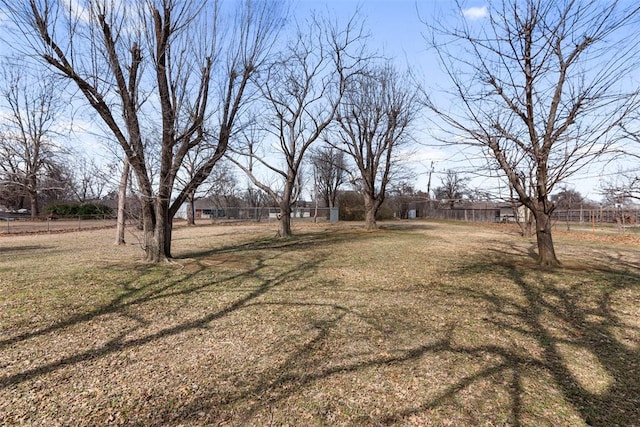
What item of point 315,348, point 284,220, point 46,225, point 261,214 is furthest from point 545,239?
point 261,214

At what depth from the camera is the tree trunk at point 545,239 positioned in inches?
277

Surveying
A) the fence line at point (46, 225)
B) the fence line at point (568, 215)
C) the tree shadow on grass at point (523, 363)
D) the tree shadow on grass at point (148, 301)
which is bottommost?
the tree shadow on grass at point (523, 363)

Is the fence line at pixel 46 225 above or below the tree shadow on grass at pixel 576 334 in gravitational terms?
above

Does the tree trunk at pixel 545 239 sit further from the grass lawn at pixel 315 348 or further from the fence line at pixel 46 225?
the fence line at pixel 46 225

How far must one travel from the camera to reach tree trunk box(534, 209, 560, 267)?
704 cm

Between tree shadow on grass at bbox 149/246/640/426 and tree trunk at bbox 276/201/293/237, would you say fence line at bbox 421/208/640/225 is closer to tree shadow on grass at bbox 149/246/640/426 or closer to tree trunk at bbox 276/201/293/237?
tree trunk at bbox 276/201/293/237

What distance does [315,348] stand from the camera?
347 cm

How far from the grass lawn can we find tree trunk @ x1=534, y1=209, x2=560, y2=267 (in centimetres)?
65

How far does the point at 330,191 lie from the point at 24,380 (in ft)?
145

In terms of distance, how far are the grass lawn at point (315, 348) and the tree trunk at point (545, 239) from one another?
652mm

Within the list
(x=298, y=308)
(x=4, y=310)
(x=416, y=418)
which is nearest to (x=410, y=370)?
(x=416, y=418)

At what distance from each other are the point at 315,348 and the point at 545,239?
622 centimetres

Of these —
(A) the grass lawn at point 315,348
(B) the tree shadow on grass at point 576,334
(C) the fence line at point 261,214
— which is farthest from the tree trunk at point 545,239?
(C) the fence line at point 261,214

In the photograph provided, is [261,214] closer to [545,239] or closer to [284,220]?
[284,220]
